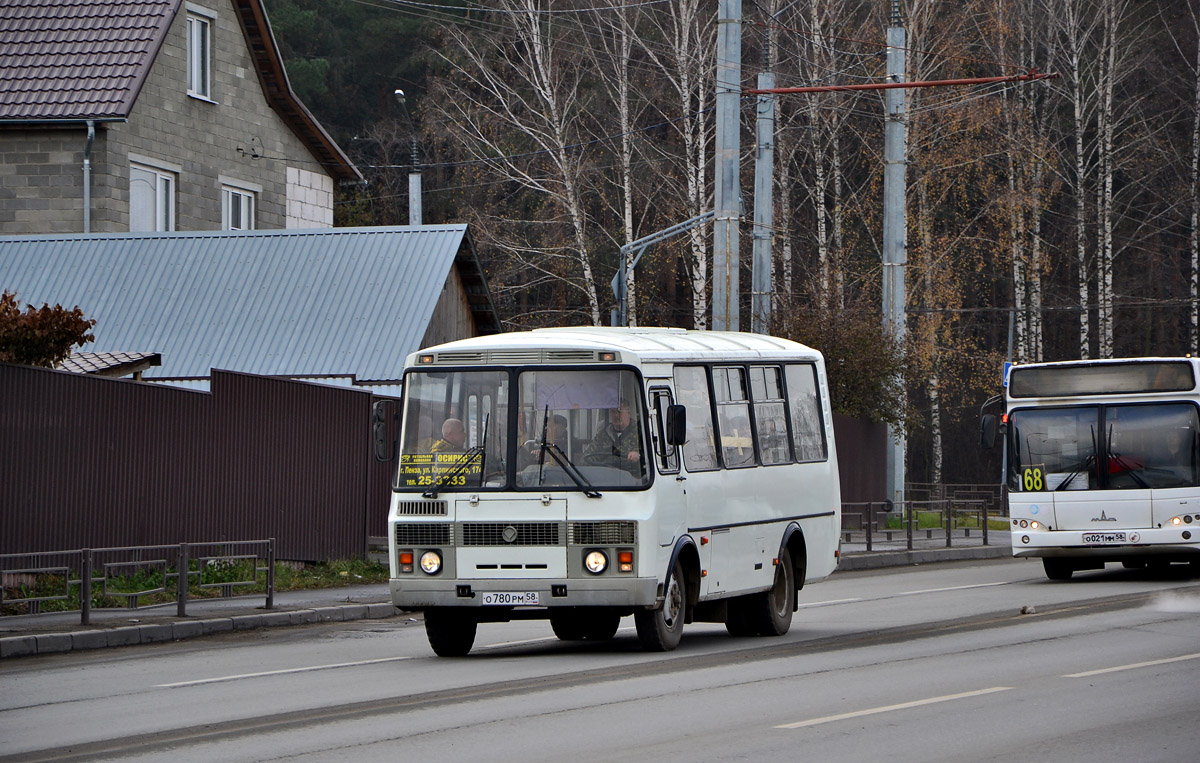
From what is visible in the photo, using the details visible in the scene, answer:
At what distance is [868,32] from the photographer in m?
53.4

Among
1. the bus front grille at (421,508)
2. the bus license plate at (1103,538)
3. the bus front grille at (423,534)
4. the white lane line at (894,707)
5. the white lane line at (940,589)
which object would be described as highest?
the bus front grille at (421,508)

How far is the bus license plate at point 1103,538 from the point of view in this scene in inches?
870

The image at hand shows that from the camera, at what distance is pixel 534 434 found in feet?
44.9

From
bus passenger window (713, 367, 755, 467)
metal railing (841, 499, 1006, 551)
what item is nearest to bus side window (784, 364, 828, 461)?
bus passenger window (713, 367, 755, 467)

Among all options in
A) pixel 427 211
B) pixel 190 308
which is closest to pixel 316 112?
pixel 427 211

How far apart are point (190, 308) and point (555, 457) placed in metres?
16.9

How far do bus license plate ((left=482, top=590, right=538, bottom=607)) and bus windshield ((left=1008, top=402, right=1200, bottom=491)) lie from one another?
1120 centimetres

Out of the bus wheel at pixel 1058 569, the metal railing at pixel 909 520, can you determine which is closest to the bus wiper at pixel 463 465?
the bus wheel at pixel 1058 569

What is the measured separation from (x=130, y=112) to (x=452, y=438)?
21.8 meters

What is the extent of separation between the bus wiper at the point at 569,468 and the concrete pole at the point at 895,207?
18019 mm

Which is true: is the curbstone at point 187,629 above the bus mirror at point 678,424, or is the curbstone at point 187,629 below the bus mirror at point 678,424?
below

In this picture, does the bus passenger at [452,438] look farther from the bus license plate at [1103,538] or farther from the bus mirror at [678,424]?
the bus license plate at [1103,538]

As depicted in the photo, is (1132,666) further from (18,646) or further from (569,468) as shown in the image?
(18,646)

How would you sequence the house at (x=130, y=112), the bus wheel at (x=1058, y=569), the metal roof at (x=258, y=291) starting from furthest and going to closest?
the house at (x=130, y=112)
the metal roof at (x=258, y=291)
the bus wheel at (x=1058, y=569)
